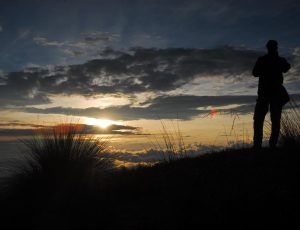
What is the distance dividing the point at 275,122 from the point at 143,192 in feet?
12.0

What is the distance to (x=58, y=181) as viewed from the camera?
6527 millimetres

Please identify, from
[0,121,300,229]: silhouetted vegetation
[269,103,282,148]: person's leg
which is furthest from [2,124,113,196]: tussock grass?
[269,103,282,148]: person's leg

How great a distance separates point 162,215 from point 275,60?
494cm

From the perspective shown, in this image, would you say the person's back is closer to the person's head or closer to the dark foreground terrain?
the person's head

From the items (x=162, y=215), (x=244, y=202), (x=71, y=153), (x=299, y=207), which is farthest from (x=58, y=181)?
(x=299, y=207)

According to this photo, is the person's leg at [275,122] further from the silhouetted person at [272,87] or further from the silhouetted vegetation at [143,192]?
the silhouetted vegetation at [143,192]

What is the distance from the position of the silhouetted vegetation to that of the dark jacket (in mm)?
1404

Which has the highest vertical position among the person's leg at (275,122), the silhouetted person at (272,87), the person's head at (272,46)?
the person's head at (272,46)

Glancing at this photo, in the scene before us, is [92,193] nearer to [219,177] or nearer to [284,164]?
[219,177]

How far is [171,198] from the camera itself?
5035mm

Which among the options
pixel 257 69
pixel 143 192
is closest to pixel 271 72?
pixel 257 69

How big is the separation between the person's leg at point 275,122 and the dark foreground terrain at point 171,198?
0.71m

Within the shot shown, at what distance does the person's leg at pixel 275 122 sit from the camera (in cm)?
793

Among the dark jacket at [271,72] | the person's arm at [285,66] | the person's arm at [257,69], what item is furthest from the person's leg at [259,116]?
the person's arm at [285,66]
